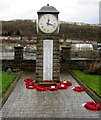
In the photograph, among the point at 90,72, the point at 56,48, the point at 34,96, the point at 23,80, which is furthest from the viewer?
the point at 90,72

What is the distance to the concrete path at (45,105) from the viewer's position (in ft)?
18.5

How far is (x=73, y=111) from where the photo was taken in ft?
19.7

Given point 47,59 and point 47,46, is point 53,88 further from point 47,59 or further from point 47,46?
point 47,46

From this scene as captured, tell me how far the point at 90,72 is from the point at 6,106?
6.86 metres

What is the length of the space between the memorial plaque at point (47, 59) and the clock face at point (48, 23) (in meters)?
0.60

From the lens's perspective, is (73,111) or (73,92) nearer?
(73,111)

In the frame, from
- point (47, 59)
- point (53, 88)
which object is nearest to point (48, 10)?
point (47, 59)

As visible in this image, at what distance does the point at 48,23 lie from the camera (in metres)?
8.89

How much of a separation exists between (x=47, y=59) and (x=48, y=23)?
168 cm

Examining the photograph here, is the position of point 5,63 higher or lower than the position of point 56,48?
lower

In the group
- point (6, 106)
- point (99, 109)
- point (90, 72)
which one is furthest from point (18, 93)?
point (90, 72)

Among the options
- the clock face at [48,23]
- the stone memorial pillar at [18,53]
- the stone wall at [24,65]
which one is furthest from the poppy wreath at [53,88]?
the stone memorial pillar at [18,53]

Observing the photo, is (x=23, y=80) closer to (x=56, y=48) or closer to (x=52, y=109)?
(x=56, y=48)

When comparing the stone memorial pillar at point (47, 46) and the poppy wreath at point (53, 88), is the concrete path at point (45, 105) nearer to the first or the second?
the poppy wreath at point (53, 88)
